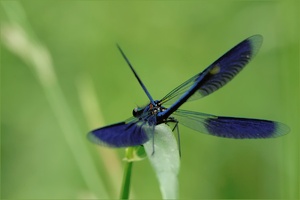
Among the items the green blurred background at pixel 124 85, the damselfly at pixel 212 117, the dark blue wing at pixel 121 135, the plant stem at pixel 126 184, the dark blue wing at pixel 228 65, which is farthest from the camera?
the green blurred background at pixel 124 85

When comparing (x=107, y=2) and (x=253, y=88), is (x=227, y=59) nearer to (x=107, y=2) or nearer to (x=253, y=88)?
(x=253, y=88)

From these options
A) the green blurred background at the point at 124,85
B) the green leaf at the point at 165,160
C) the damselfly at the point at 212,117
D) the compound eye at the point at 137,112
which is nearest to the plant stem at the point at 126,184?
Answer: the green leaf at the point at 165,160

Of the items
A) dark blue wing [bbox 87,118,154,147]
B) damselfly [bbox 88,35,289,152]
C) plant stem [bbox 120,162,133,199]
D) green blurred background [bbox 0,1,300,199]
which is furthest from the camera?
green blurred background [bbox 0,1,300,199]

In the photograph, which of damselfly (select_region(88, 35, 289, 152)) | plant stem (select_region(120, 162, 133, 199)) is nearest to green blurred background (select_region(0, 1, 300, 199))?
damselfly (select_region(88, 35, 289, 152))

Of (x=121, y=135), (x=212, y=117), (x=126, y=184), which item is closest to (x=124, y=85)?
(x=212, y=117)

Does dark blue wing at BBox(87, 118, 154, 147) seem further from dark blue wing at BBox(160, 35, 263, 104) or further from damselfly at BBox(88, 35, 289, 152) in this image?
dark blue wing at BBox(160, 35, 263, 104)

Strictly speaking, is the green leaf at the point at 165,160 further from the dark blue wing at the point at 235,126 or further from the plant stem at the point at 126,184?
the dark blue wing at the point at 235,126
